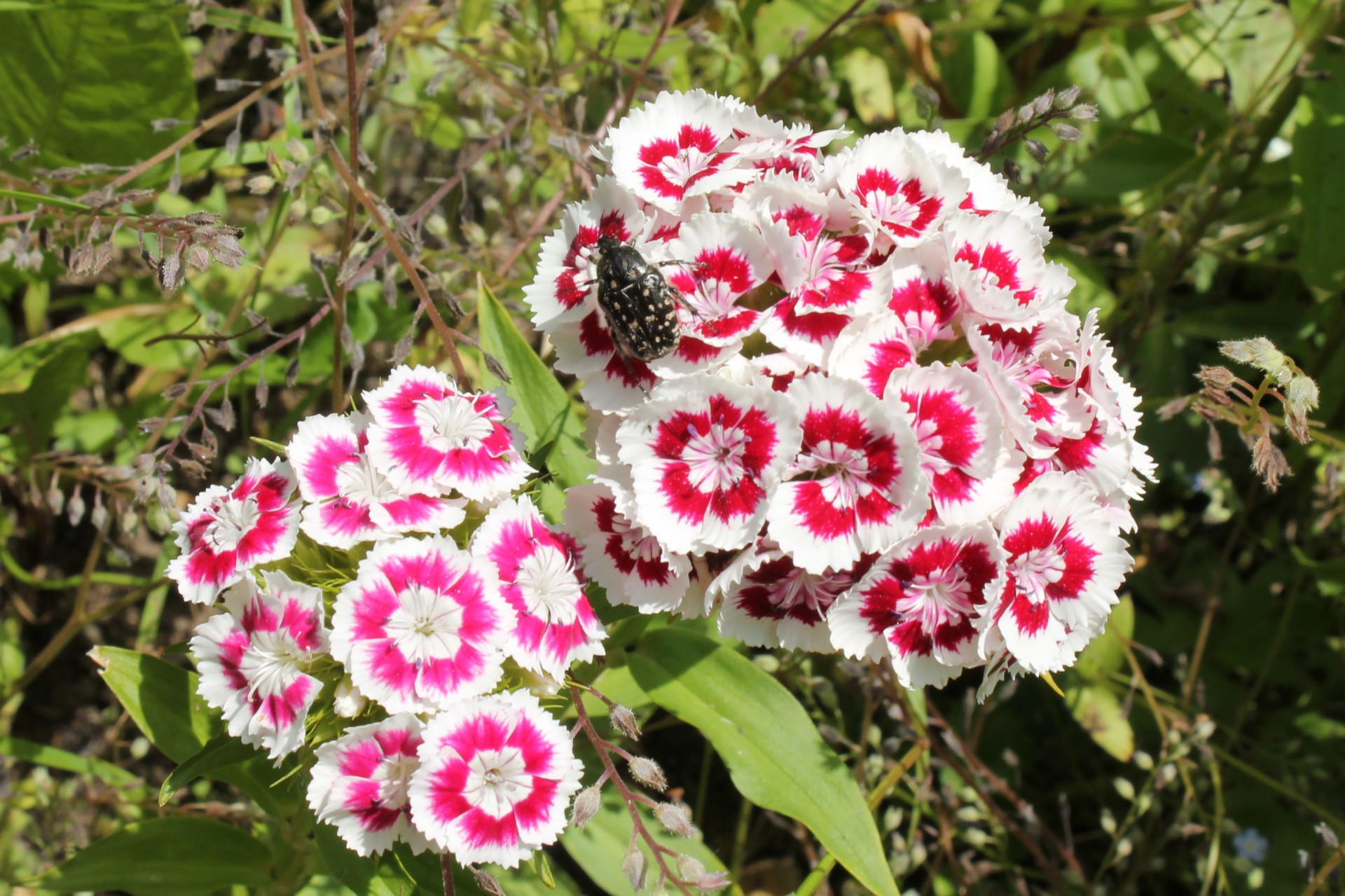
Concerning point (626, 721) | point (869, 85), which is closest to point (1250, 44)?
point (869, 85)

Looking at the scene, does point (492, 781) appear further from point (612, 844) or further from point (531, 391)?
point (612, 844)

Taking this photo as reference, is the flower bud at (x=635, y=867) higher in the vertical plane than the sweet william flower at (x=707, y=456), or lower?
lower

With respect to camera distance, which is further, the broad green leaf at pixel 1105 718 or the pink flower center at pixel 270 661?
the broad green leaf at pixel 1105 718

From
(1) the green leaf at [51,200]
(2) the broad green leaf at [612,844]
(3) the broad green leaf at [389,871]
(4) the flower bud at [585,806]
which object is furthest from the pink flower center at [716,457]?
(1) the green leaf at [51,200]

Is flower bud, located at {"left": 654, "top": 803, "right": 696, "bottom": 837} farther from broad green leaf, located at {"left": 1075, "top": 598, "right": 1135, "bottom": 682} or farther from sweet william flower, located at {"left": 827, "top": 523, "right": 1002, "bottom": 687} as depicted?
broad green leaf, located at {"left": 1075, "top": 598, "right": 1135, "bottom": 682}

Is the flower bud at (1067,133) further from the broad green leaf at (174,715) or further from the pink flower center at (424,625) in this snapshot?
the broad green leaf at (174,715)
